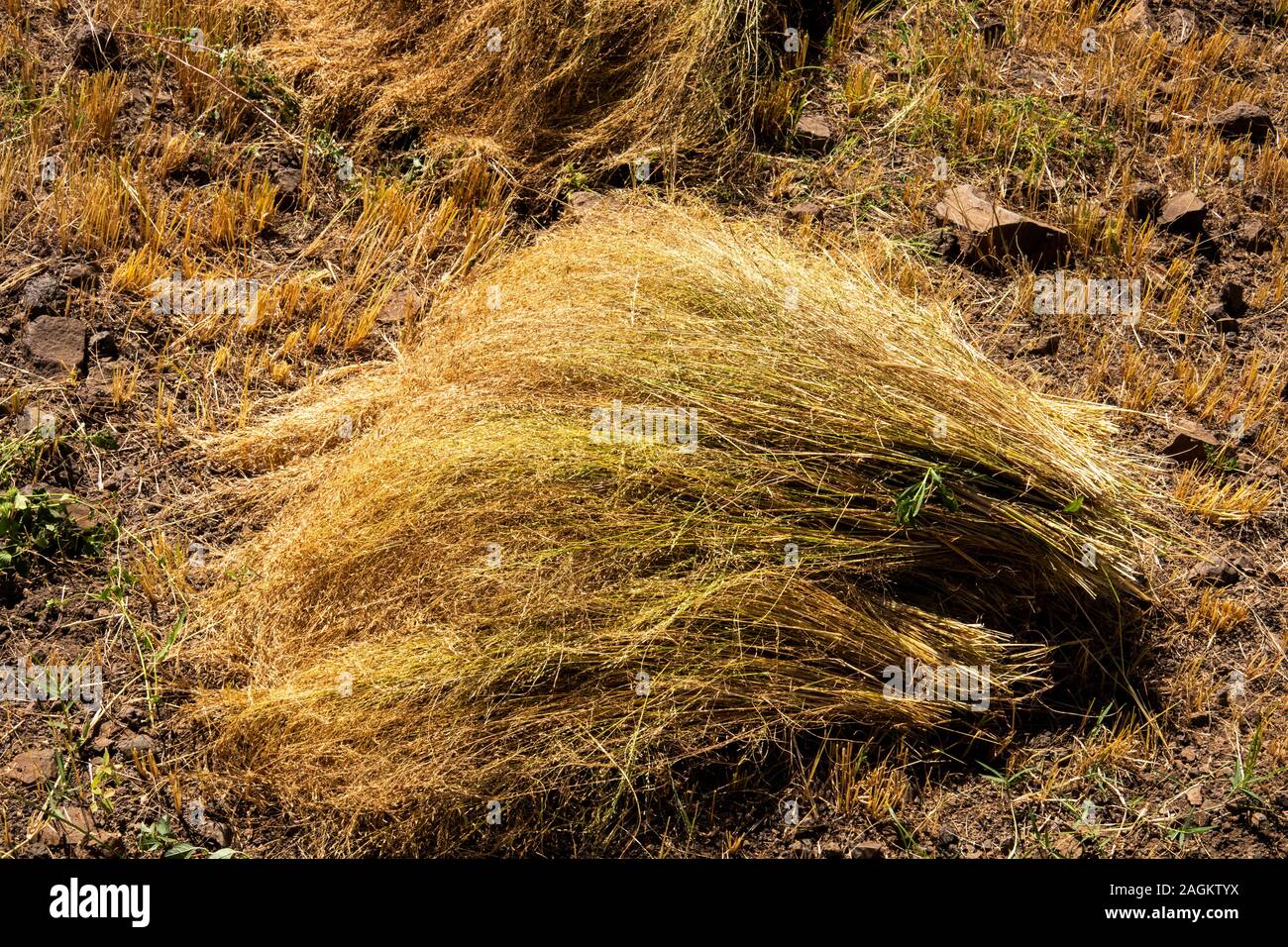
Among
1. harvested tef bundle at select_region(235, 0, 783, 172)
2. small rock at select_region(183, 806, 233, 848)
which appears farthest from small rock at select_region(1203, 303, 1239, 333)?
small rock at select_region(183, 806, 233, 848)

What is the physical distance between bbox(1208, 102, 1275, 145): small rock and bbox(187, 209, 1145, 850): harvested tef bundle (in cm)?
220

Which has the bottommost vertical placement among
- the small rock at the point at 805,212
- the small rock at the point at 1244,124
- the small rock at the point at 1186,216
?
the small rock at the point at 805,212

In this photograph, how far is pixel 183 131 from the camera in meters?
4.99

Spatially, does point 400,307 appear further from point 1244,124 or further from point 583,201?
point 1244,124

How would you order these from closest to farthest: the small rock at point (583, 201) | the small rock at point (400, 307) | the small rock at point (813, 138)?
1. the small rock at point (400, 307)
2. the small rock at point (583, 201)
3. the small rock at point (813, 138)

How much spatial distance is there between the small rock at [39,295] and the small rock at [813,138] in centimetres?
291

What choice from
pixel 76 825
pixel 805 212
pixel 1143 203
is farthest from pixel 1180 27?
pixel 76 825

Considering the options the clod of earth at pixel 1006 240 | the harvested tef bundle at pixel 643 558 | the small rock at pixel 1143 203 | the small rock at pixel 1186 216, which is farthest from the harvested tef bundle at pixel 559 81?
the small rock at pixel 1186 216

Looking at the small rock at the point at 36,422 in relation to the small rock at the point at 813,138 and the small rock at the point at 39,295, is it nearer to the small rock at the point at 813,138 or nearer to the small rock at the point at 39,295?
the small rock at the point at 39,295

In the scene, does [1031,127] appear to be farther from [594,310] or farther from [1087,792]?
[1087,792]

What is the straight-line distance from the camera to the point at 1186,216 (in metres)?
4.93

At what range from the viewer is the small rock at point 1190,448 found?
4.18m

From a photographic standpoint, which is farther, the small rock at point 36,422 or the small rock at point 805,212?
the small rock at point 805,212
